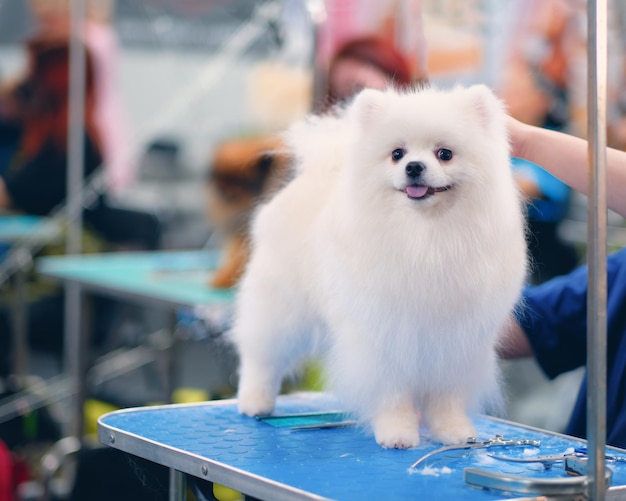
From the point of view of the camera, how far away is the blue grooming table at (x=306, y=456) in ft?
3.53

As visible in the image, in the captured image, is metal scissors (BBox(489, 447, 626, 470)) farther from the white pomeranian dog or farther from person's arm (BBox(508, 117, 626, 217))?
person's arm (BBox(508, 117, 626, 217))

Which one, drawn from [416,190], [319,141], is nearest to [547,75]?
[319,141]

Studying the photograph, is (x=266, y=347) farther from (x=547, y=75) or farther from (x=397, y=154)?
(x=547, y=75)

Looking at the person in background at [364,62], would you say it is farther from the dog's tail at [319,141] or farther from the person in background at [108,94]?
the person in background at [108,94]

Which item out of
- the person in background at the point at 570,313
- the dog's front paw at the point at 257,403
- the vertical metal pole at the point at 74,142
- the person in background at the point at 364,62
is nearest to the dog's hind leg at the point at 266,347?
the dog's front paw at the point at 257,403

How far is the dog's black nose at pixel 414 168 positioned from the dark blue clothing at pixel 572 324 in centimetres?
51

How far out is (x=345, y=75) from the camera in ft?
8.91

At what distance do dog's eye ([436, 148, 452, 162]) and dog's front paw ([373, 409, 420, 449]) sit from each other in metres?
0.35

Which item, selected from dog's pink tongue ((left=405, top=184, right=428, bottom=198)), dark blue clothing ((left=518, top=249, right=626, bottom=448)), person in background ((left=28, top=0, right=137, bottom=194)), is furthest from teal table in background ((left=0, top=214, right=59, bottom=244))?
dog's pink tongue ((left=405, top=184, right=428, bottom=198))

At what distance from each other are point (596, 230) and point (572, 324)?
26.8 inches

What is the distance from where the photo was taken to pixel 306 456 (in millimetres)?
1214

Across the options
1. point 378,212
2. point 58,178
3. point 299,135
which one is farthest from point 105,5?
point 378,212

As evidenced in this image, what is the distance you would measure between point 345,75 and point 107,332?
1.71m

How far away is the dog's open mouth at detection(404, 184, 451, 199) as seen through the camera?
1.13m
